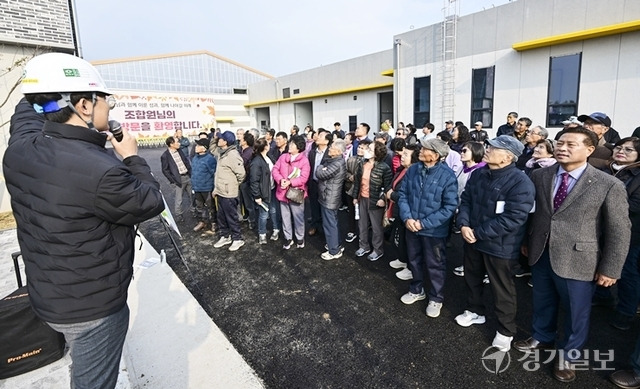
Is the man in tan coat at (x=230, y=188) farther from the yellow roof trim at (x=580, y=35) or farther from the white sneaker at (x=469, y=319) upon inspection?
the yellow roof trim at (x=580, y=35)

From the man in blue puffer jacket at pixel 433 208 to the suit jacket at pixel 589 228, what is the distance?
2.98 ft

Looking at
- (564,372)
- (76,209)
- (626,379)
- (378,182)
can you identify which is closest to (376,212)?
(378,182)

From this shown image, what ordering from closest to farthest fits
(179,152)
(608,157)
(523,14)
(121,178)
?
(121,178) → (608,157) → (179,152) → (523,14)

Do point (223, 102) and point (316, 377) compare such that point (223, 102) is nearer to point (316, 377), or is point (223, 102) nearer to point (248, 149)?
point (248, 149)

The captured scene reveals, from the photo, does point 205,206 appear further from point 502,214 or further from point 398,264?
point 502,214

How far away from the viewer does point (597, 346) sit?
2.89 m

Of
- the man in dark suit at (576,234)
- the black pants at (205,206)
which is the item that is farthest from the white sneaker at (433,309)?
the black pants at (205,206)

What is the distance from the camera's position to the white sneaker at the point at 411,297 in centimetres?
369

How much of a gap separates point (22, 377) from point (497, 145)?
4.40 meters

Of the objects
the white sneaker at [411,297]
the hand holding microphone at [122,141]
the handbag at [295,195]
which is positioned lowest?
the white sneaker at [411,297]

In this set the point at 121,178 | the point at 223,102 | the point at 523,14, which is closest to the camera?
the point at 121,178

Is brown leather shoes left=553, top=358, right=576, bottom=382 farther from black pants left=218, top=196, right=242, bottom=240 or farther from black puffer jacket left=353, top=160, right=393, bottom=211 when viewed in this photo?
black pants left=218, top=196, right=242, bottom=240

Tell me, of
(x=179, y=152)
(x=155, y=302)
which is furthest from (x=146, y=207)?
(x=179, y=152)

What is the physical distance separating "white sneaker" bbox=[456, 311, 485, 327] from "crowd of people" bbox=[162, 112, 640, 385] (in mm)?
10
